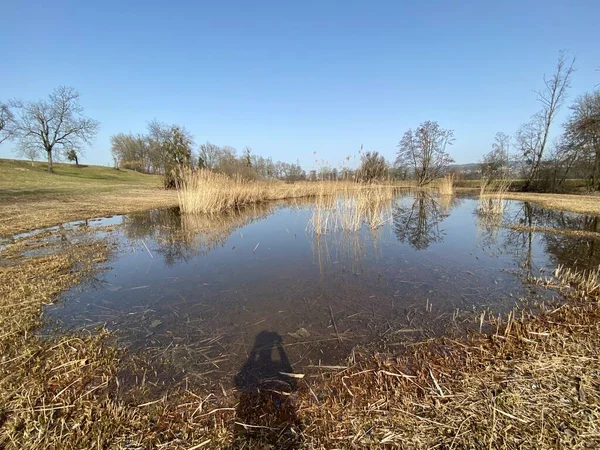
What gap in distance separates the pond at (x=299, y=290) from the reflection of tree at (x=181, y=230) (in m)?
0.07

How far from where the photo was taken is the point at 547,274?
347 centimetres

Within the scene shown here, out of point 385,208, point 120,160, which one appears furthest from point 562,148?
point 120,160

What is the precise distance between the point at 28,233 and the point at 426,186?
2811cm

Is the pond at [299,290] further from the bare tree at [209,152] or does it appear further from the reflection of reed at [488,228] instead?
the bare tree at [209,152]

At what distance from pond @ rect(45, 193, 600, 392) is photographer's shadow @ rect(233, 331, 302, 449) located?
0.10 meters

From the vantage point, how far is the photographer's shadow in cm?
129

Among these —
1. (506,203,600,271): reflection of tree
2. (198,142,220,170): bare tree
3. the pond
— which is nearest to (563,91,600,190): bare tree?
(506,203,600,271): reflection of tree

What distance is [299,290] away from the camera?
3.19 m

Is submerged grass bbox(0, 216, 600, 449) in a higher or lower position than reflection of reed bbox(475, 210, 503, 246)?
lower

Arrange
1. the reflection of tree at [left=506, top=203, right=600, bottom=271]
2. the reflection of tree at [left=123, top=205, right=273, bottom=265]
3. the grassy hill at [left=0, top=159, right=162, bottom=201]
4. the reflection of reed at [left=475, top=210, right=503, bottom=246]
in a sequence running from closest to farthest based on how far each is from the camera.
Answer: the reflection of tree at [left=506, top=203, right=600, bottom=271], the reflection of tree at [left=123, top=205, right=273, bottom=265], the reflection of reed at [left=475, top=210, right=503, bottom=246], the grassy hill at [left=0, top=159, right=162, bottom=201]

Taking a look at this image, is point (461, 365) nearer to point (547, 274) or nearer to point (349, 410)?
point (349, 410)

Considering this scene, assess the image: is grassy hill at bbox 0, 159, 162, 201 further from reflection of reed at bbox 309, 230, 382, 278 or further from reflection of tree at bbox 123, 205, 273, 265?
reflection of reed at bbox 309, 230, 382, 278

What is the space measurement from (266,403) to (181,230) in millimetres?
5935

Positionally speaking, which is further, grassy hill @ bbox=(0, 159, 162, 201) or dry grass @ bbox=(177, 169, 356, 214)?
grassy hill @ bbox=(0, 159, 162, 201)
